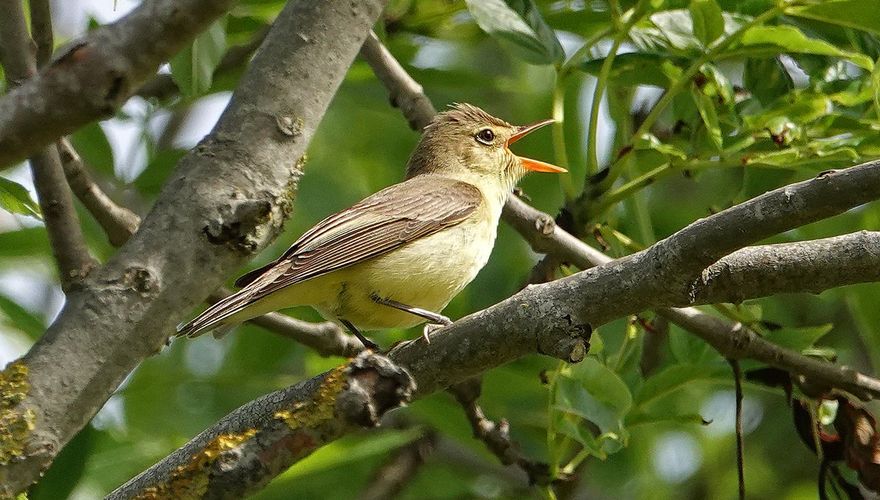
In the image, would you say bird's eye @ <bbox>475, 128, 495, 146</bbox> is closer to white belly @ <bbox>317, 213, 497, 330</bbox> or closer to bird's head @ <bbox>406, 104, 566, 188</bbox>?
bird's head @ <bbox>406, 104, 566, 188</bbox>

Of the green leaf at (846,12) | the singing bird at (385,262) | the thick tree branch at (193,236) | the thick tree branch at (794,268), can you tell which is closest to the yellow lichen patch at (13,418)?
the thick tree branch at (193,236)

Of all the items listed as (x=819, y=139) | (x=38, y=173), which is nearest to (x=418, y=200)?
(x=819, y=139)

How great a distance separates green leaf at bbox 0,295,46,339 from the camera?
16.7 ft

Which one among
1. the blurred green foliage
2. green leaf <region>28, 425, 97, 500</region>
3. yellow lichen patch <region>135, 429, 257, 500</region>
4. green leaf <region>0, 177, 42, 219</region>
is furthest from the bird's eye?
yellow lichen patch <region>135, 429, 257, 500</region>

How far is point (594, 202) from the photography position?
4.55m

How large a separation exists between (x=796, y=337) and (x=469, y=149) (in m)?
2.33

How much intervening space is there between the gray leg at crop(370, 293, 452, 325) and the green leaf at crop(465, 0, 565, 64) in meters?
1.04

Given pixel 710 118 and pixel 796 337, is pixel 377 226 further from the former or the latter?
pixel 796 337

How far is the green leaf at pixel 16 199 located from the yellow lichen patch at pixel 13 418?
913 mm

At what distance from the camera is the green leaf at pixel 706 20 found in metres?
4.14

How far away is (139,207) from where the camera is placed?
23.4 feet

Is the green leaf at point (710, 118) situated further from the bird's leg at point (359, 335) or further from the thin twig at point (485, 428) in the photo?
the bird's leg at point (359, 335)

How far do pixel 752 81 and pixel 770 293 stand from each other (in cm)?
212

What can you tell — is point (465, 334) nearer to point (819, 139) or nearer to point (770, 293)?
point (770, 293)
